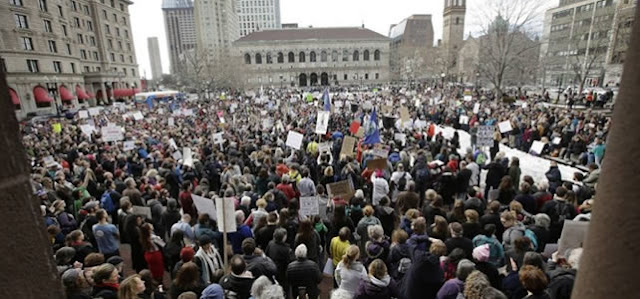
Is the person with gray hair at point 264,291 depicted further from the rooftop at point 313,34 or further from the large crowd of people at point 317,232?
the rooftop at point 313,34

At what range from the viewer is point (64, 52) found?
44125 mm

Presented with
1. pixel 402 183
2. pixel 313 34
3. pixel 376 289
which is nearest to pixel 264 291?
pixel 376 289

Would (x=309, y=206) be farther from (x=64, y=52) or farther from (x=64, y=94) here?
(x=64, y=52)

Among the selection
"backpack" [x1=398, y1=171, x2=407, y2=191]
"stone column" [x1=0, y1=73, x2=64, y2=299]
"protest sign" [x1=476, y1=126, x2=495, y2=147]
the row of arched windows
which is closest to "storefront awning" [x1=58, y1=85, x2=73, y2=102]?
the row of arched windows

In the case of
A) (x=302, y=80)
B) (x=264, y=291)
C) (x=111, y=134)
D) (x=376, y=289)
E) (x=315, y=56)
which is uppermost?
(x=315, y=56)

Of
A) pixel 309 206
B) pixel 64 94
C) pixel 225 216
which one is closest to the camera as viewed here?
pixel 225 216

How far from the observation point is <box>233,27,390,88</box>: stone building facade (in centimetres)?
8750

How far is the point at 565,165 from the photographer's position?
12.8 metres

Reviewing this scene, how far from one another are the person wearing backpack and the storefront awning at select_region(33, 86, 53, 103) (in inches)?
1963

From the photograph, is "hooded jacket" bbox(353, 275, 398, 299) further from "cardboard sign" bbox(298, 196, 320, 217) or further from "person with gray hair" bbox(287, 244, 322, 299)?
"cardboard sign" bbox(298, 196, 320, 217)

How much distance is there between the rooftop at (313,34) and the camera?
289 ft

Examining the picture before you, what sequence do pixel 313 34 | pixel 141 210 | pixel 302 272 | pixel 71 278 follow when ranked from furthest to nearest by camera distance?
pixel 313 34 < pixel 141 210 < pixel 302 272 < pixel 71 278

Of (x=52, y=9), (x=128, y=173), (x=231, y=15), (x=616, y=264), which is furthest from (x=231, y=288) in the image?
(x=231, y=15)

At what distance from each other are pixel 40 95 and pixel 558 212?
50.4m
